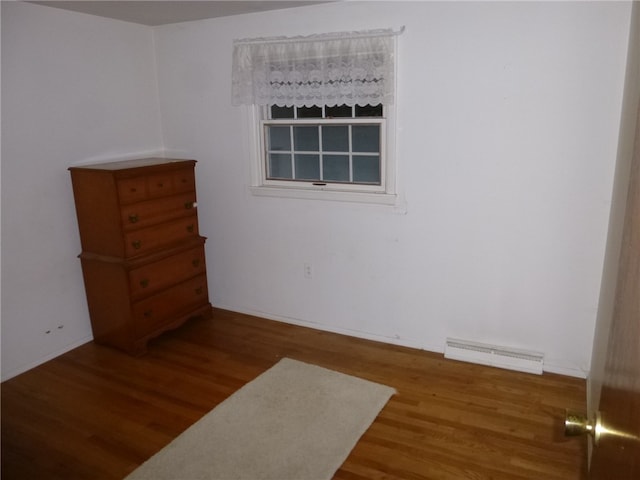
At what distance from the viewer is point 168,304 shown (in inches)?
135

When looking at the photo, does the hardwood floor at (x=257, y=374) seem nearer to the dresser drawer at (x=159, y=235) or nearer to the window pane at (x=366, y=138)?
the dresser drawer at (x=159, y=235)

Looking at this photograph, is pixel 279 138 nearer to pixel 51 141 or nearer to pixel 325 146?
pixel 325 146

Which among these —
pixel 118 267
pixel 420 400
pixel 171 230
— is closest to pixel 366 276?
pixel 420 400

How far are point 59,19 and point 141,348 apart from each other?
2.12 metres

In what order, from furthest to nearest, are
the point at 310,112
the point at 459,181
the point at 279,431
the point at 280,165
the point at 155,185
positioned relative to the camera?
1. the point at 280,165
2. the point at 310,112
3. the point at 155,185
4. the point at 459,181
5. the point at 279,431

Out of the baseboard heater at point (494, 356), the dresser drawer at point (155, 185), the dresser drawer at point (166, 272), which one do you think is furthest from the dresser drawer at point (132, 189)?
the baseboard heater at point (494, 356)

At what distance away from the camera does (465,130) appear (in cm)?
282

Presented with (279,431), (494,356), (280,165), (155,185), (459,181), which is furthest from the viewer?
(280,165)

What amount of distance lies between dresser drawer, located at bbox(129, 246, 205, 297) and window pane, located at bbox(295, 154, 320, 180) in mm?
922

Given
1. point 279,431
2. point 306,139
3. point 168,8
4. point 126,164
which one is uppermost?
point 168,8

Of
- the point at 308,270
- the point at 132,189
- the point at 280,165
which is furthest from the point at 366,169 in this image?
the point at 132,189

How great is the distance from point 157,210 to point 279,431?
Answer: 5.46 ft

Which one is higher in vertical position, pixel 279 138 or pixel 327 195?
pixel 279 138

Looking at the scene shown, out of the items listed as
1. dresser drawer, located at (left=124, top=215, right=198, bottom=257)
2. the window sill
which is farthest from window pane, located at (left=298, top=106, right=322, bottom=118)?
dresser drawer, located at (left=124, top=215, right=198, bottom=257)
